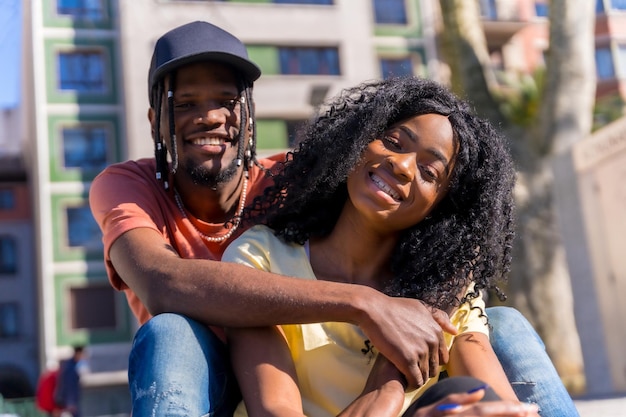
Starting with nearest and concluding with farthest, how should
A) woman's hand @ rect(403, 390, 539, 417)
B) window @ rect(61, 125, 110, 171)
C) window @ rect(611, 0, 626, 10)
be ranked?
woman's hand @ rect(403, 390, 539, 417) < window @ rect(61, 125, 110, 171) < window @ rect(611, 0, 626, 10)

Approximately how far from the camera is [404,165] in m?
2.30

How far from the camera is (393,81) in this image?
2.60 meters

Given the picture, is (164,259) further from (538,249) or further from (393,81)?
(538,249)

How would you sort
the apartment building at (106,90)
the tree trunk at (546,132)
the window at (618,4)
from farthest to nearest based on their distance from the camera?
the window at (618,4)
the apartment building at (106,90)
the tree trunk at (546,132)

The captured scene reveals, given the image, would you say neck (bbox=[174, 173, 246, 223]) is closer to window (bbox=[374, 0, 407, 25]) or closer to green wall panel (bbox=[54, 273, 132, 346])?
green wall panel (bbox=[54, 273, 132, 346])

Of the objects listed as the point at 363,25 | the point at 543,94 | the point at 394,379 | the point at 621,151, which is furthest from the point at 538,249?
the point at 363,25

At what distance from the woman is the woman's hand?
1.37 ft

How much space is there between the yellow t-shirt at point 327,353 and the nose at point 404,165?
1.17ft

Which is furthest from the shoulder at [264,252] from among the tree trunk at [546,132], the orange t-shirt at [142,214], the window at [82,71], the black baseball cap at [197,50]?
the window at [82,71]

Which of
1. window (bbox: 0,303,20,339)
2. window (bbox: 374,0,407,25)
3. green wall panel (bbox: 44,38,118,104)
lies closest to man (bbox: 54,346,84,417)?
green wall panel (bbox: 44,38,118,104)

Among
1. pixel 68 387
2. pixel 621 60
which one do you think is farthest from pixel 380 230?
pixel 621 60

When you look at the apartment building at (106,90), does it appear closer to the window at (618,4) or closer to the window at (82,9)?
the window at (82,9)

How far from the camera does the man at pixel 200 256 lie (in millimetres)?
2145

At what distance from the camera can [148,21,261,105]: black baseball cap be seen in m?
2.85
